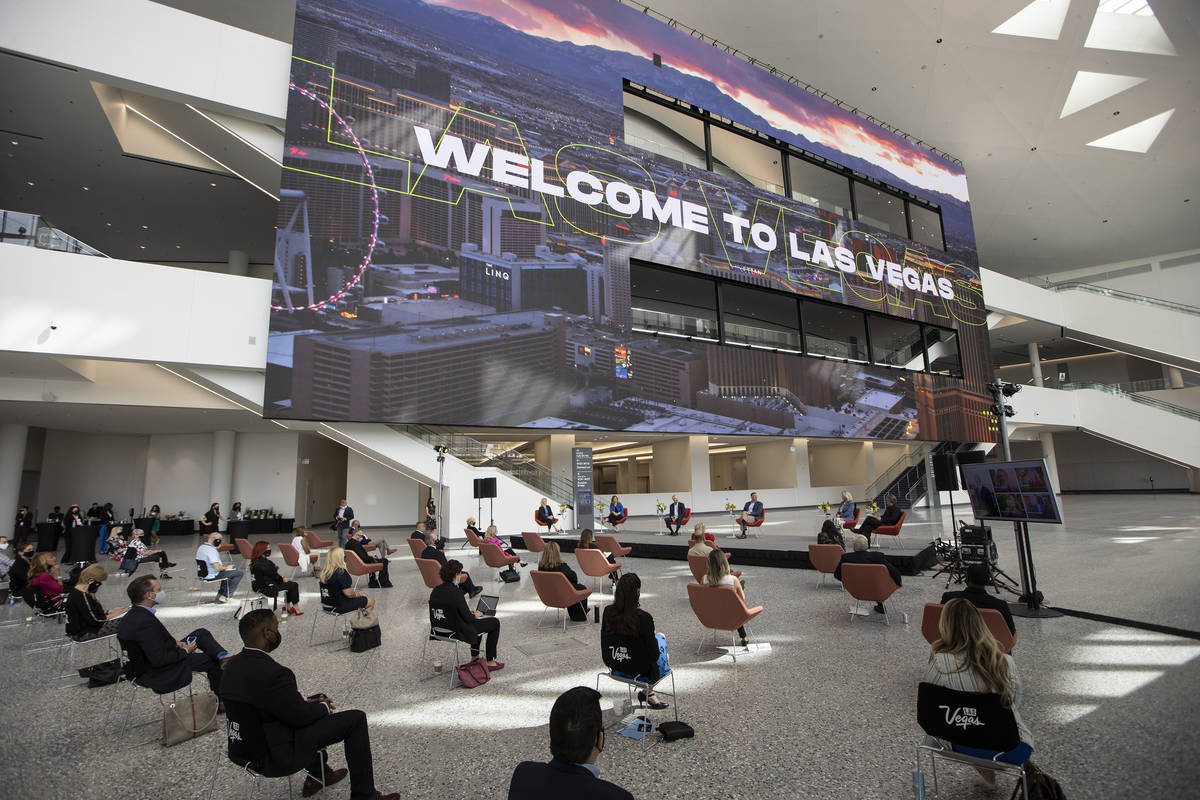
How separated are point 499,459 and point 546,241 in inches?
269

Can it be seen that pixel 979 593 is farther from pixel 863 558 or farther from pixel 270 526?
pixel 270 526

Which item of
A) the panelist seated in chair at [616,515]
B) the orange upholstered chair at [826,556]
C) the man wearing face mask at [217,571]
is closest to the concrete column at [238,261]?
the man wearing face mask at [217,571]

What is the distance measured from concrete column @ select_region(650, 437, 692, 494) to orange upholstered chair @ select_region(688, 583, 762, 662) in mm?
16539

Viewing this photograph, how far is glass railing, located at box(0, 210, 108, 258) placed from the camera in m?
9.60

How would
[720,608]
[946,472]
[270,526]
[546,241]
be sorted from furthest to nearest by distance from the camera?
[270,526]
[546,241]
[946,472]
[720,608]

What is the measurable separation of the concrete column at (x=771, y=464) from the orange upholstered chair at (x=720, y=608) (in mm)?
19163

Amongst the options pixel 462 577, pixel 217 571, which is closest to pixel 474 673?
pixel 462 577

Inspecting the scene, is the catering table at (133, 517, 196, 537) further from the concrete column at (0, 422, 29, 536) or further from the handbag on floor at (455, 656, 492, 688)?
the handbag on floor at (455, 656, 492, 688)

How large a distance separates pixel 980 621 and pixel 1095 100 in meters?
23.8

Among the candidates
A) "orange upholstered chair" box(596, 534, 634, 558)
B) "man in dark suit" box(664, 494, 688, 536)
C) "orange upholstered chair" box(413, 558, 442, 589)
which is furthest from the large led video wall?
"orange upholstered chair" box(413, 558, 442, 589)

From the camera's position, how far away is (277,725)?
261cm

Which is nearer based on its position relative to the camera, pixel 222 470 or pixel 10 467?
pixel 10 467

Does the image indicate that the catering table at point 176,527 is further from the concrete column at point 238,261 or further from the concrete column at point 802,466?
the concrete column at point 802,466

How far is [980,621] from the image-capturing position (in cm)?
270
